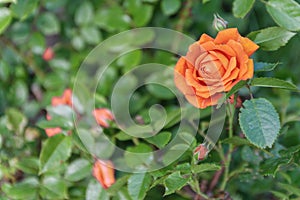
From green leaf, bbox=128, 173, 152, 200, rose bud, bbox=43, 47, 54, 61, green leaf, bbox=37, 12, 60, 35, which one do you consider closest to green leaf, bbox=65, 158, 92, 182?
green leaf, bbox=128, 173, 152, 200

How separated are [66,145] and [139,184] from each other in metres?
0.20

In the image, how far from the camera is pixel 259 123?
2.75 feet

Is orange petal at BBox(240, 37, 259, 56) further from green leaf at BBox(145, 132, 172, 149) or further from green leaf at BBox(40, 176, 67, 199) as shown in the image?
green leaf at BBox(40, 176, 67, 199)

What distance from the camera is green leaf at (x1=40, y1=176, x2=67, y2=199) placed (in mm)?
1053

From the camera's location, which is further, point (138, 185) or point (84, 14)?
point (84, 14)

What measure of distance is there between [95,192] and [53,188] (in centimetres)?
9

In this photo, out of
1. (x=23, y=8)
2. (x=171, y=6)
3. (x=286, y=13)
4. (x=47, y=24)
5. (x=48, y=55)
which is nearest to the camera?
(x=286, y=13)

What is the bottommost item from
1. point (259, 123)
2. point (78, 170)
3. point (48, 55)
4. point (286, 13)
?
point (48, 55)

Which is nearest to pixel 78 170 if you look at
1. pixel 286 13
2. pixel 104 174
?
pixel 104 174

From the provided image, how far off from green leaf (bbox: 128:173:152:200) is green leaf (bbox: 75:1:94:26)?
2.17ft

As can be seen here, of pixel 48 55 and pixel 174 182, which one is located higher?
pixel 174 182

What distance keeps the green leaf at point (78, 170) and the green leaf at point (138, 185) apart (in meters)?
0.15

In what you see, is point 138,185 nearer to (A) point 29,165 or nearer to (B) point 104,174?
(B) point 104,174

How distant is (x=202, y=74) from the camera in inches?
32.5
